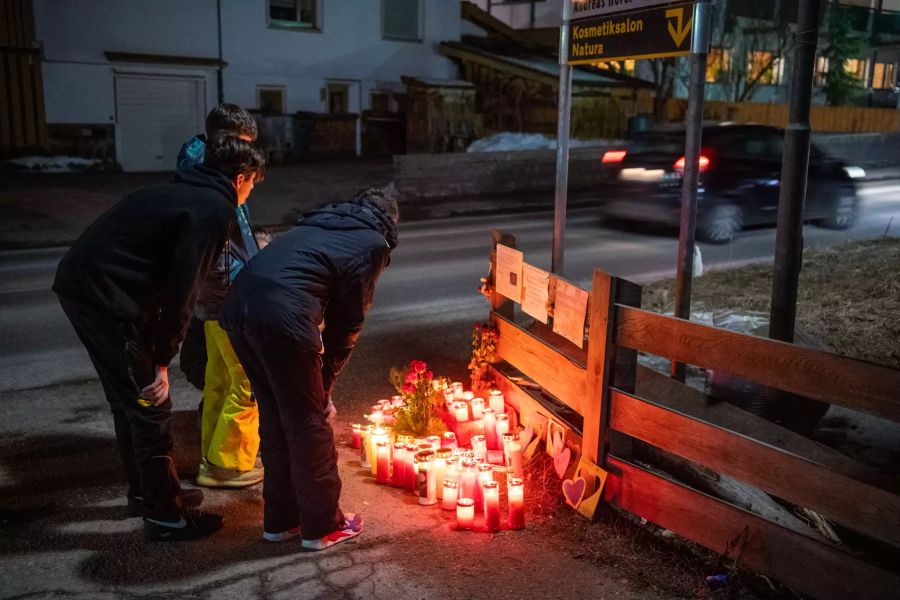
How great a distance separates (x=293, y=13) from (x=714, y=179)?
52.6 feet

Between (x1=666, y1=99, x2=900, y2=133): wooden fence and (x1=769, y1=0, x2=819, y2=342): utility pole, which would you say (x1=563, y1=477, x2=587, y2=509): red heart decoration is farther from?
(x1=666, y1=99, x2=900, y2=133): wooden fence

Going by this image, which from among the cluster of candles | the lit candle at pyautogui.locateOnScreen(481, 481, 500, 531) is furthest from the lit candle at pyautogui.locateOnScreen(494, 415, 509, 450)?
the lit candle at pyautogui.locateOnScreen(481, 481, 500, 531)

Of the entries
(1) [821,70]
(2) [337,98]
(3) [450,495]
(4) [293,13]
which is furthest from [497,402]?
(1) [821,70]

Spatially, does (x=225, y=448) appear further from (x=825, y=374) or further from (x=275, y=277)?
(x=825, y=374)

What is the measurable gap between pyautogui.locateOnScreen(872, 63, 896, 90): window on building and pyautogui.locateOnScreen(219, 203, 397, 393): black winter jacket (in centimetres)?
4822

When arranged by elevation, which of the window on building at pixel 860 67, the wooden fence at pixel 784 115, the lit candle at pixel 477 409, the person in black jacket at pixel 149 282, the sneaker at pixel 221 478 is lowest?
the sneaker at pixel 221 478

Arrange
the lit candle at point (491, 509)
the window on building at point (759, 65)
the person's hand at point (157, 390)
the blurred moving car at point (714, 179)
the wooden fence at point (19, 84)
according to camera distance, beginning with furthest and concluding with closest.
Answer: the window on building at point (759, 65) → the wooden fence at point (19, 84) → the blurred moving car at point (714, 179) → the lit candle at point (491, 509) → the person's hand at point (157, 390)

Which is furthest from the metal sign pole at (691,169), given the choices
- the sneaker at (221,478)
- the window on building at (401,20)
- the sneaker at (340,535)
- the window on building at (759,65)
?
the window on building at (759,65)

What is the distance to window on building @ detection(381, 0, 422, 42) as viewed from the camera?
27797 mm

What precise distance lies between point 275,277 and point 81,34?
21.1m

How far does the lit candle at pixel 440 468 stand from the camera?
15.6 ft

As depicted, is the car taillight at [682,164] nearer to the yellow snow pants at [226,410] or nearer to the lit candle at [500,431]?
the lit candle at [500,431]

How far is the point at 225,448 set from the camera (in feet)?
16.1

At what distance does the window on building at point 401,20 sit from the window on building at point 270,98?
4.15 m
